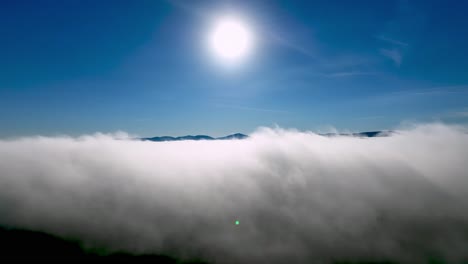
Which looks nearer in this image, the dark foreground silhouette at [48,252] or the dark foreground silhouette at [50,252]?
the dark foreground silhouette at [50,252]

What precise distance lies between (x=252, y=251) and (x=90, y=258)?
133387 millimetres

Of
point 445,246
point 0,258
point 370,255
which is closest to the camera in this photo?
point 0,258

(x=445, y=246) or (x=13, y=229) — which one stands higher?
(x=13, y=229)

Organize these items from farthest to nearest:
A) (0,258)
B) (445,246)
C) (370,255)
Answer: (445,246), (370,255), (0,258)

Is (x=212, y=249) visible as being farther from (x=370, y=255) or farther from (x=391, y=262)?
(x=391, y=262)

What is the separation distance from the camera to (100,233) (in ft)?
643

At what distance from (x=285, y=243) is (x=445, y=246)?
15378 centimetres

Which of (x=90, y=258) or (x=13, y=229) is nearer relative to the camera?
(x=90, y=258)

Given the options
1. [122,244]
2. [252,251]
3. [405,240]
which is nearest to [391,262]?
[405,240]

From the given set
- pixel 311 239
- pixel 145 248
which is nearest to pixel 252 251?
pixel 311 239

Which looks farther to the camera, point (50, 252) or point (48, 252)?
point (48, 252)

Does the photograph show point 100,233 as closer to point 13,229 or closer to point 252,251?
point 13,229

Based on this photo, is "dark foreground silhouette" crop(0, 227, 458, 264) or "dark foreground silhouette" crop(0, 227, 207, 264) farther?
"dark foreground silhouette" crop(0, 227, 207, 264)

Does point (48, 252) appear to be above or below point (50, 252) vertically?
below
